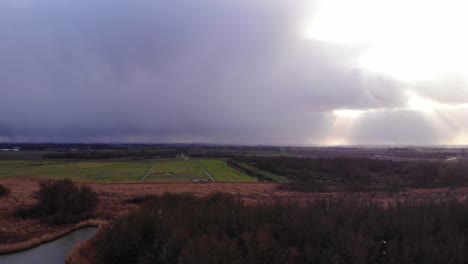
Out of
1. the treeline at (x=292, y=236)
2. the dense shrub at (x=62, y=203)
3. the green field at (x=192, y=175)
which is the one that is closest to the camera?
the treeline at (x=292, y=236)

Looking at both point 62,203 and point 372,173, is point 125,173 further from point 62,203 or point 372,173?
point 372,173

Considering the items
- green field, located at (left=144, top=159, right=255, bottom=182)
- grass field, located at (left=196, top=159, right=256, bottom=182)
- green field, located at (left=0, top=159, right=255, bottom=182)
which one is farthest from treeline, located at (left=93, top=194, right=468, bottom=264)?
grass field, located at (left=196, top=159, right=256, bottom=182)

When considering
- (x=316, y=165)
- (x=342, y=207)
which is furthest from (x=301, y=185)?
(x=316, y=165)

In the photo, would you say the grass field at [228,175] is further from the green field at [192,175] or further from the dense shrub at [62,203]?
the dense shrub at [62,203]

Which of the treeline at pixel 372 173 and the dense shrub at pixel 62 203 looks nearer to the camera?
the dense shrub at pixel 62 203

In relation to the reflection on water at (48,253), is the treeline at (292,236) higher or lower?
higher

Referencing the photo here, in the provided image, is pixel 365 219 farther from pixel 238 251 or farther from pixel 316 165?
pixel 316 165

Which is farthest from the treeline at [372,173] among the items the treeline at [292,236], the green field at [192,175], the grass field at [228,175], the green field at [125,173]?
the treeline at [292,236]
